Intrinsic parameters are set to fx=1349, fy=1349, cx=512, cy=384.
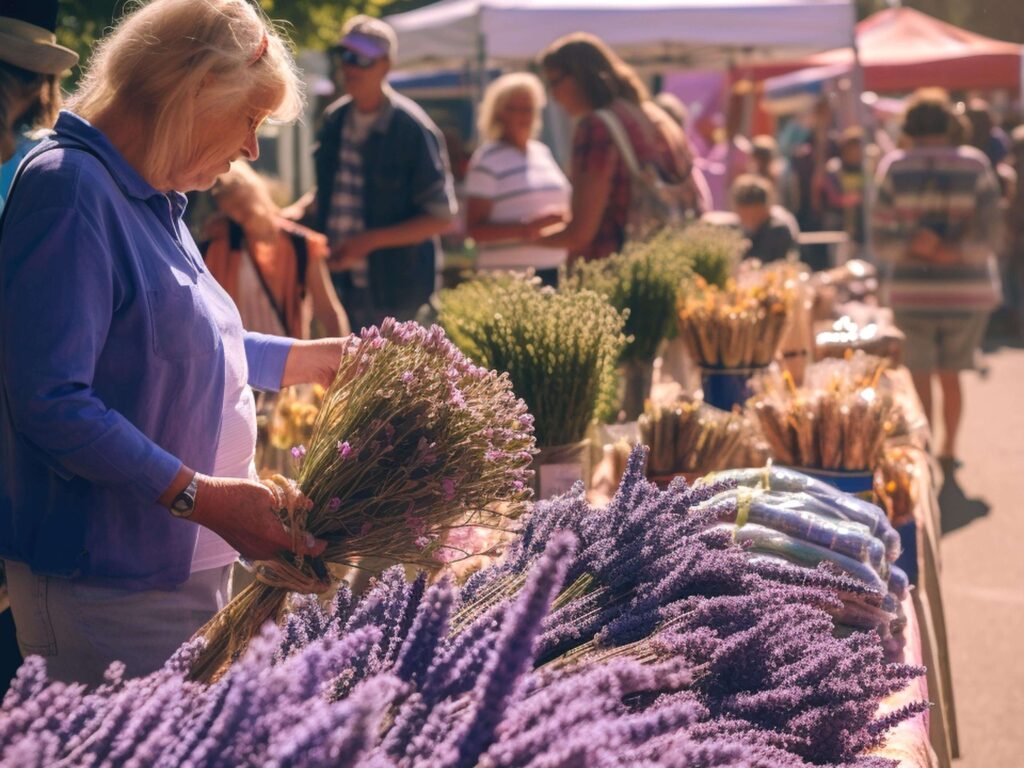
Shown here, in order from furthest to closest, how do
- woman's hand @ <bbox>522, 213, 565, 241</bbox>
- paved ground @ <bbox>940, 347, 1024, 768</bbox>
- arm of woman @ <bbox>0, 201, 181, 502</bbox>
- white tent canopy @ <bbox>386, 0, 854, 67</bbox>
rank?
white tent canopy @ <bbox>386, 0, 854, 67</bbox>, woman's hand @ <bbox>522, 213, 565, 241</bbox>, paved ground @ <bbox>940, 347, 1024, 768</bbox>, arm of woman @ <bbox>0, 201, 181, 502</bbox>

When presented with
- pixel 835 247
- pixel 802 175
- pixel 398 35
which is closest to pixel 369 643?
pixel 398 35

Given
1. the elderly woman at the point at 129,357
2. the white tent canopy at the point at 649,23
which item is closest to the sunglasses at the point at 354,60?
the elderly woman at the point at 129,357

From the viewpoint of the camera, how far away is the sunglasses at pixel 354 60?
489 cm

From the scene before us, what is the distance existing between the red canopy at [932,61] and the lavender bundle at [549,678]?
13.7 metres

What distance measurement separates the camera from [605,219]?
15.7 ft

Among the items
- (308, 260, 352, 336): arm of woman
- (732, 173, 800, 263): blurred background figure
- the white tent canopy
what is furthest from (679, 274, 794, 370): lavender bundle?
the white tent canopy

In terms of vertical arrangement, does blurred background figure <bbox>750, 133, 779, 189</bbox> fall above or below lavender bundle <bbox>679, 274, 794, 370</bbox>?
below

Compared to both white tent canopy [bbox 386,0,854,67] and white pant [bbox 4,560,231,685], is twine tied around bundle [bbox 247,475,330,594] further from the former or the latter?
white tent canopy [bbox 386,0,854,67]

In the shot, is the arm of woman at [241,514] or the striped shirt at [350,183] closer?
the arm of woman at [241,514]

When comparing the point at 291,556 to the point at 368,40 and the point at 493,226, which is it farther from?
the point at 493,226

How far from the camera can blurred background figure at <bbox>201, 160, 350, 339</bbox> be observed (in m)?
4.50

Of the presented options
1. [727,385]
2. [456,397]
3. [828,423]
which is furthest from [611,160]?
[456,397]

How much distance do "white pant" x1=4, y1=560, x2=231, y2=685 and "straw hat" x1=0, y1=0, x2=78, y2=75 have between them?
3.39 feet

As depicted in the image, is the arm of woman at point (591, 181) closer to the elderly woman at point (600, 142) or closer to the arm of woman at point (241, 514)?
the elderly woman at point (600, 142)
